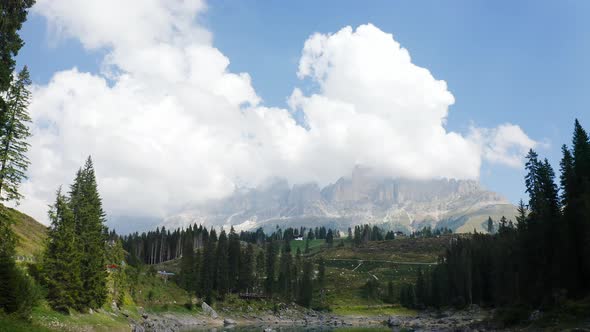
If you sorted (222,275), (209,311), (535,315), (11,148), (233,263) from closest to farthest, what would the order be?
(11,148) → (535,315) → (209,311) → (222,275) → (233,263)

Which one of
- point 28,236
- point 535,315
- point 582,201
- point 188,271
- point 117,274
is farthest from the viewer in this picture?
point 188,271

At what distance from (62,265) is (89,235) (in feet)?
36.3

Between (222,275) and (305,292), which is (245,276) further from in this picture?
(305,292)

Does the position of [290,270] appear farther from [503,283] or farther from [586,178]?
[586,178]

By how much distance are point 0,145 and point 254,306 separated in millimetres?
104905

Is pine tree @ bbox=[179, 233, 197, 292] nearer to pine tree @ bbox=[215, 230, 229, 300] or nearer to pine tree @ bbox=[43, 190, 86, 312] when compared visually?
pine tree @ bbox=[215, 230, 229, 300]

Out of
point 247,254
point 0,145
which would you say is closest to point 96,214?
point 0,145

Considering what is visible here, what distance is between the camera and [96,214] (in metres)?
68.4

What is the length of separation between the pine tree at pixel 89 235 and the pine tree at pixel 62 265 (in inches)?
91.6

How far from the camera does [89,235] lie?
6406 cm

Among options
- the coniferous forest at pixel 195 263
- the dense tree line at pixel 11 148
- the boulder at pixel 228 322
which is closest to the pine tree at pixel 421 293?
the coniferous forest at pixel 195 263

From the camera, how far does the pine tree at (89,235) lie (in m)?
60.0

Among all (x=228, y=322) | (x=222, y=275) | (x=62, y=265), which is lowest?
(x=228, y=322)

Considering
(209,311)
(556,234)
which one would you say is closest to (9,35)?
(556,234)
